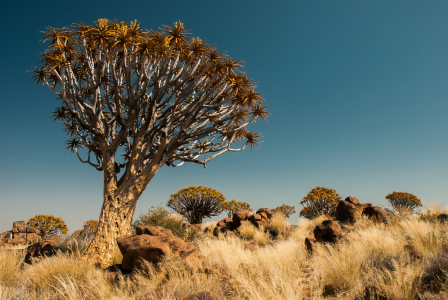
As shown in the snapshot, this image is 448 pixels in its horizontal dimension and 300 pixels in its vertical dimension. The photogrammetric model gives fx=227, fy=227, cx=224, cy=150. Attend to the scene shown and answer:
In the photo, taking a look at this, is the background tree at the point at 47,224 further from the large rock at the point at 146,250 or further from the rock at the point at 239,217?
the large rock at the point at 146,250

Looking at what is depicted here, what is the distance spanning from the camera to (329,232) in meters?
6.93

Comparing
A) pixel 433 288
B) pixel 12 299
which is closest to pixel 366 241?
pixel 433 288

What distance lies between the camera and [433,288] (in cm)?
328

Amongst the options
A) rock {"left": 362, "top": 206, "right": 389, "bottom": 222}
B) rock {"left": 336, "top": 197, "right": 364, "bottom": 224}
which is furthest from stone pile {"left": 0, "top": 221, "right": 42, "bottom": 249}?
rock {"left": 362, "top": 206, "right": 389, "bottom": 222}

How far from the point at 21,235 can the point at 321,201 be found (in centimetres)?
2254

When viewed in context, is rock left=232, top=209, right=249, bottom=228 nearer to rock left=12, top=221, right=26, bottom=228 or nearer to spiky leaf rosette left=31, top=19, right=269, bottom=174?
spiky leaf rosette left=31, top=19, right=269, bottom=174

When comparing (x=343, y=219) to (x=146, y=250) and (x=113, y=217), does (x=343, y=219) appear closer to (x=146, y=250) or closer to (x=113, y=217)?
(x=146, y=250)

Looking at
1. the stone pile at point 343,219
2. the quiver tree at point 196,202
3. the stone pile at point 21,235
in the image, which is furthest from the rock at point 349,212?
the stone pile at point 21,235

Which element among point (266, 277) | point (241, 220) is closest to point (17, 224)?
point (241, 220)

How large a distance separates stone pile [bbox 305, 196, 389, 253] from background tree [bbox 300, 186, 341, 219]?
5233mm

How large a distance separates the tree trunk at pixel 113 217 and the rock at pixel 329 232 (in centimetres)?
555

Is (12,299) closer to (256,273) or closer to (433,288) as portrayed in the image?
(256,273)

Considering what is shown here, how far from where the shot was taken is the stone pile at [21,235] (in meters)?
16.4

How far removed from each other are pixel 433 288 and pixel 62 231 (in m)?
25.3
